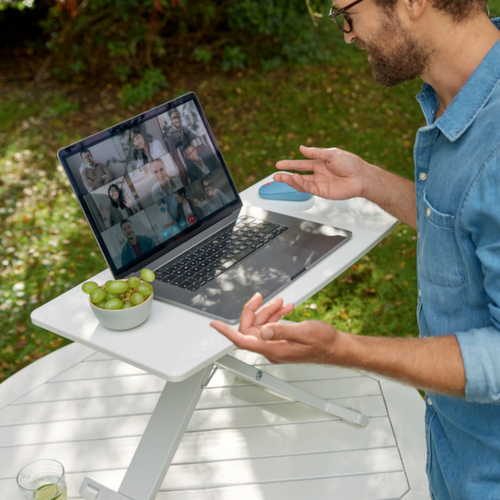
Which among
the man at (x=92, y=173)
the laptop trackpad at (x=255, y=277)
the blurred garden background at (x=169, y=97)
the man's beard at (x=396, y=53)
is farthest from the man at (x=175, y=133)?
the blurred garden background at (x=169, y=97)

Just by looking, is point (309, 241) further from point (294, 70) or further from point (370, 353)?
point (294, 70)

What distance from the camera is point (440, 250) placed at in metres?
1.33

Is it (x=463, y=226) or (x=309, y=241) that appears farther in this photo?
(x=309, y=241)

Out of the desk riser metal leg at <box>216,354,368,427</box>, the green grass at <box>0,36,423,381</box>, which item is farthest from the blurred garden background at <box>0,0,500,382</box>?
the desk riser metal leg at <box>216,354,368,427</box>

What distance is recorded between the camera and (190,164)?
1.95m

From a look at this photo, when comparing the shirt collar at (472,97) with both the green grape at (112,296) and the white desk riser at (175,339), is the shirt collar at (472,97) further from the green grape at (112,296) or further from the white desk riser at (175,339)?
the green grape at (112,296)

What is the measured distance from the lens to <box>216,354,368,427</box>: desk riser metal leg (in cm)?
232

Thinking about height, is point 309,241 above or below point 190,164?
below

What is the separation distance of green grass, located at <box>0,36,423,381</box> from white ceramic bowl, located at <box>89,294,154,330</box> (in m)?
2.10

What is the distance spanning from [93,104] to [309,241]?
16.4ft

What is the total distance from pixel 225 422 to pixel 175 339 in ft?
3.47

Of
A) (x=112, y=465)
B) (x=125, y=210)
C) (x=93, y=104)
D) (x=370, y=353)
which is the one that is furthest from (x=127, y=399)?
(x=93, y=104)

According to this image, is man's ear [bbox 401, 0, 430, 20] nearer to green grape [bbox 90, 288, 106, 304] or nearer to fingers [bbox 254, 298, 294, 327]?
fingers [bbox 254, 298, 294, 327]

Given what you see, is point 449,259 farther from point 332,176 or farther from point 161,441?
point 161,441
